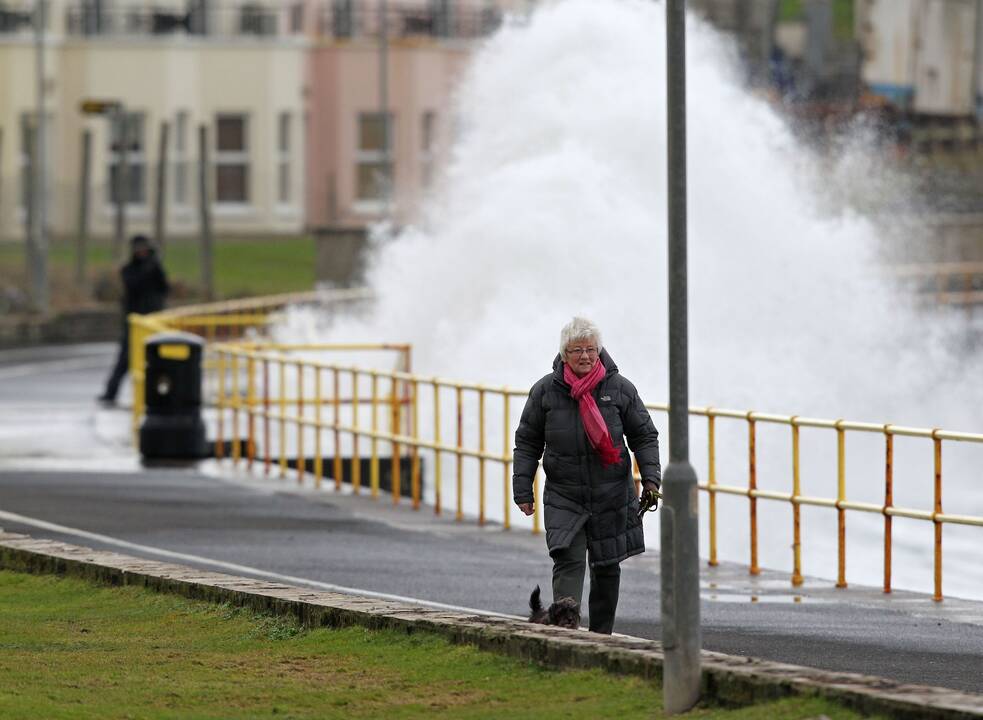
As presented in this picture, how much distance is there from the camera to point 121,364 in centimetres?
2783

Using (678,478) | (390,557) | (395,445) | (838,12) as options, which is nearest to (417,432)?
(395,445)

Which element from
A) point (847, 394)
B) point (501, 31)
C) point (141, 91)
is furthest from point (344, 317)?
point (141, 91)

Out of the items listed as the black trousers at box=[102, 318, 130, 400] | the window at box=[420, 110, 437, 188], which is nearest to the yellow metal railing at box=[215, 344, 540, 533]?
the black trousers at box=[102, 318, 130, 400]

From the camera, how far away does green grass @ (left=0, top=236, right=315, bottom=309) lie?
44.7 m

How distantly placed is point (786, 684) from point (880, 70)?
6233 centimetres

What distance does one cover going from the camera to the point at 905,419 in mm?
29844

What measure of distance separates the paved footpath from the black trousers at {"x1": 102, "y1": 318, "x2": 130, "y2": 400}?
10.0 feet

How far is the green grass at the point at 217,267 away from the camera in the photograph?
1761 inches

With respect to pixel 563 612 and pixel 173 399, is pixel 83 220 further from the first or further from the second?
pixel 563 612

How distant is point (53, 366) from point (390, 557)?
783 inches

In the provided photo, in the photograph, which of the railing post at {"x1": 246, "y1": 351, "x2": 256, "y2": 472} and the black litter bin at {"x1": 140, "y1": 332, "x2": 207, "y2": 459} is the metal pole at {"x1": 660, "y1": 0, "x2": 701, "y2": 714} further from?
the black litter bin at {"x1": 140, "y1": 332, "x2": 207, "y2": 459}

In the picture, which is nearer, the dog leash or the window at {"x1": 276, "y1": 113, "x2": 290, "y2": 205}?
the dog leash

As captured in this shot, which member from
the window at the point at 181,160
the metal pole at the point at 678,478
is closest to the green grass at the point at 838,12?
the window at the point at 181,160

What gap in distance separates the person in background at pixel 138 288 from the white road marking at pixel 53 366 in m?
4.70
